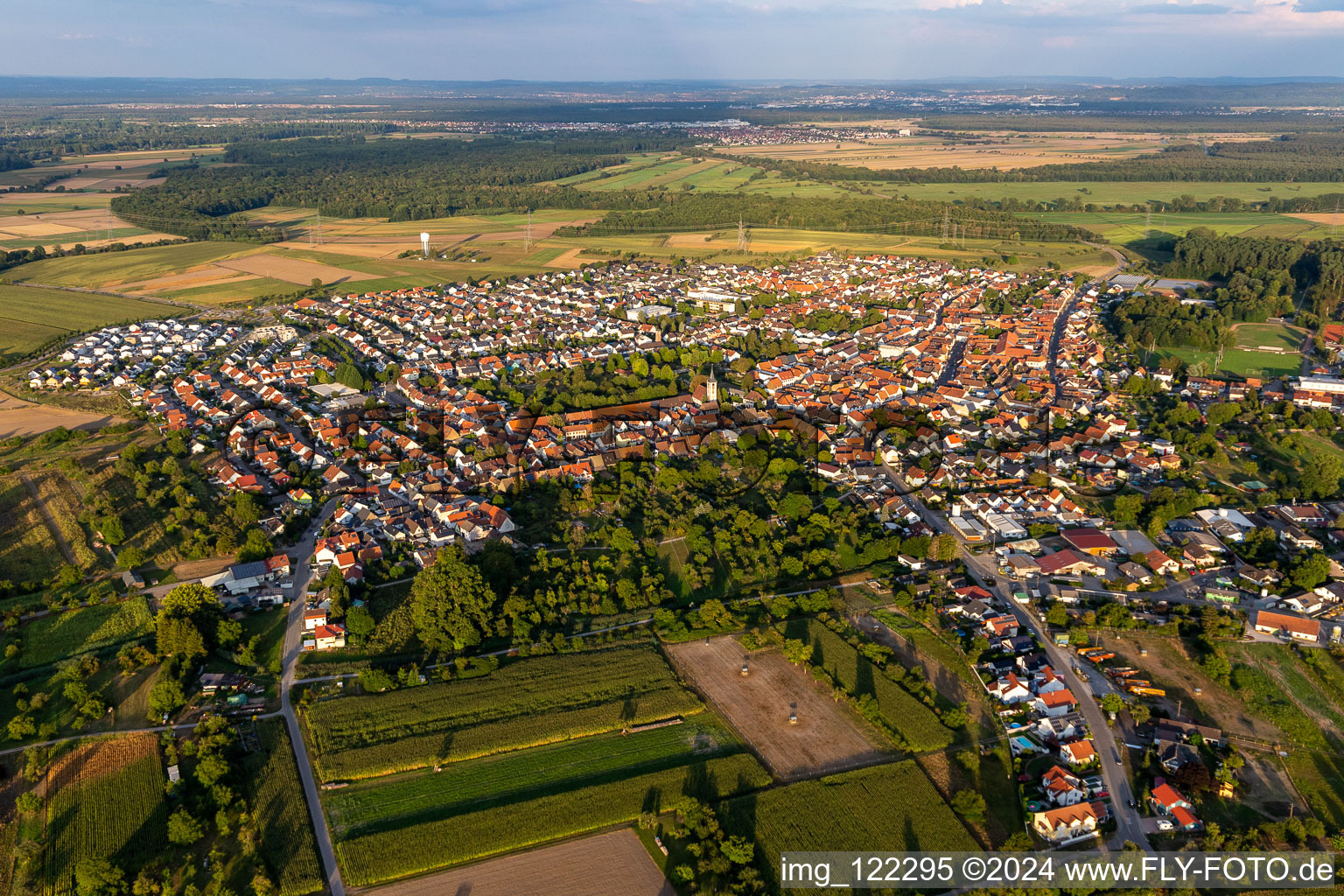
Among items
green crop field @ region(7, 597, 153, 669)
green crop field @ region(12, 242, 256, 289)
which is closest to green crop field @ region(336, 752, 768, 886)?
green crop field @ region(7, 597, 153, 669)

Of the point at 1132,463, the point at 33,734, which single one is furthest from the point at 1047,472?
the point at 33,734

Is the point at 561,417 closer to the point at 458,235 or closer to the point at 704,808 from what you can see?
the point at 704,808

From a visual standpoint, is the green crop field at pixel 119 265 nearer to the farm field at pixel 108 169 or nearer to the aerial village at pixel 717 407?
the aerial village at pixel 717 407

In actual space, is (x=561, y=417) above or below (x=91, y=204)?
below

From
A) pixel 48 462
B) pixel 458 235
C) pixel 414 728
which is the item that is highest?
pixel 458 235

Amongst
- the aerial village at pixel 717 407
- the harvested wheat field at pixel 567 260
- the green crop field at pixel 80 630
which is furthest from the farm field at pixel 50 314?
the green crop field at pixel 80 630

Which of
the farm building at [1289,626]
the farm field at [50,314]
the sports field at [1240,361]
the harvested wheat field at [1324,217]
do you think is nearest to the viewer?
the farm building at [1289,626]

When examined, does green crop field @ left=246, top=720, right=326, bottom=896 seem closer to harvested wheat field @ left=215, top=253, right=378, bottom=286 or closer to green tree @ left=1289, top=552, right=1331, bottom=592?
green tree @ left=1289, top=552, right=1331, bottom=592
